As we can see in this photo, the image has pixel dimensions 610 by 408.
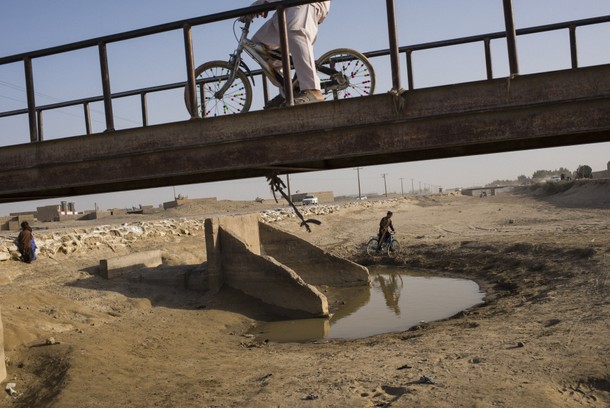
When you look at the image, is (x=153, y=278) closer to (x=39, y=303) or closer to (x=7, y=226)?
(x=39, y=303)

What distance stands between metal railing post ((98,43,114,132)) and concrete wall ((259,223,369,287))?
45.2 ft

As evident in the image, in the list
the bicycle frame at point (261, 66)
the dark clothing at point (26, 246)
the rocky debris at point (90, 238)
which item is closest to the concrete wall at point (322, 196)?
the rocky debris at point (90, 238)

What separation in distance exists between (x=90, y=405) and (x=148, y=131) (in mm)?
5498

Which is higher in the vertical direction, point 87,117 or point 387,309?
point 87,117

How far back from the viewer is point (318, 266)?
19422 millimetres

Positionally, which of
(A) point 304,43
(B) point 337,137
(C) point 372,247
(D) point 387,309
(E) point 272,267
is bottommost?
(D) point 387,309

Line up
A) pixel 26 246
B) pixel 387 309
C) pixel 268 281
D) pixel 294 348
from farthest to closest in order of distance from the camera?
pixel 26 246
pixel 387 309
pixel 268 281
pixel 294 348

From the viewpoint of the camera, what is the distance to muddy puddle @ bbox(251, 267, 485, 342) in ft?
46.8

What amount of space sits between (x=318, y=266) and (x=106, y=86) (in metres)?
14.1

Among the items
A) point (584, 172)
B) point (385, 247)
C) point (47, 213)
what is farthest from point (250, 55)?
point (584, 172)

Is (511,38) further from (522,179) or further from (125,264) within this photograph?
(522,179)

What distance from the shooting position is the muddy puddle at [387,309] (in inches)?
562

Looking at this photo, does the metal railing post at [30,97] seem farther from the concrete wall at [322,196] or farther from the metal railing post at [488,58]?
the concrete wall at [322,196]

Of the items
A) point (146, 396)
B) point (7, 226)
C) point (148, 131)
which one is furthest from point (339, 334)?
point (7, 226)
